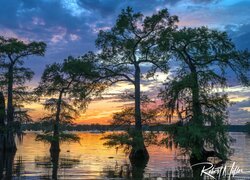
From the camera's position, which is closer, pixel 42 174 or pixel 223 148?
pixel 42 174

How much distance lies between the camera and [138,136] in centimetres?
4475

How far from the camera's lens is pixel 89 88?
171ft

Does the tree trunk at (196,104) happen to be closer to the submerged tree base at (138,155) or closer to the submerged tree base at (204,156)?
the submerged tree base at (204,156)

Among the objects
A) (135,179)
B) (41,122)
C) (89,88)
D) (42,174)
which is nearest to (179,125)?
(135,179)

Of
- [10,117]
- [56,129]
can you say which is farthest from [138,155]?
[10,117]

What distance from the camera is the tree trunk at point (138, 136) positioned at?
4467cm

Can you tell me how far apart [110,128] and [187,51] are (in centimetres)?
1132

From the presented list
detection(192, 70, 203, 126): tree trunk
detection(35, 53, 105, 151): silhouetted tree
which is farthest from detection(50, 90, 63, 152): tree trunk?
detection(192, 70, 203, 126): tree trunk

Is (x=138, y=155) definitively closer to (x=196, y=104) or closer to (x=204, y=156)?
(x=204, y=156)

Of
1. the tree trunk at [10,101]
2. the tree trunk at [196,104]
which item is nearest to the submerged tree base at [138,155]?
the tree trunk at [196,104]

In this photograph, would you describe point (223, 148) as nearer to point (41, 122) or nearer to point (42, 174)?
point (42, 174)

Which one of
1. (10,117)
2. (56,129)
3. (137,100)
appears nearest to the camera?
(137,100)

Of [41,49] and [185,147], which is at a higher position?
[41,49]

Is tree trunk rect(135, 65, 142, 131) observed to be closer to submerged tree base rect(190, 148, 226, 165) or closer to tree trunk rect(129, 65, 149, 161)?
tree trunk rect(129, 65, 149, 161)
